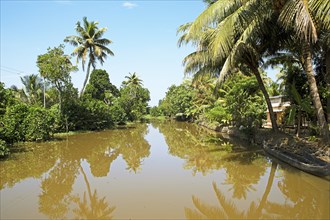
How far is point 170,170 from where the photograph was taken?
33.3 feet

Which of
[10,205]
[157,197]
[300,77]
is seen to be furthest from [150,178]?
[300,77]

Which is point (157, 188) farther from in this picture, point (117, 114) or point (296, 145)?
point (117, 114)

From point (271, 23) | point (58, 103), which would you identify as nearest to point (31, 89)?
point (58, 103)

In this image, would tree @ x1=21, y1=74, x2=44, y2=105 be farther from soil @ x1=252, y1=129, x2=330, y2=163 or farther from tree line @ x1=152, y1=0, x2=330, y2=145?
soil @ x1=252, y1=129, x2=330, y2=163

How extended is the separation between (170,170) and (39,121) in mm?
9925

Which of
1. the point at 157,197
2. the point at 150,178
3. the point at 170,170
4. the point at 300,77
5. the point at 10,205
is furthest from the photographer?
the point at 300,77

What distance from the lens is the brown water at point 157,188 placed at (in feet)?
19.3

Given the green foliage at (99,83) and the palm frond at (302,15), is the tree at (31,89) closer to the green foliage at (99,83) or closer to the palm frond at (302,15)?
the green foliage at (99,83)

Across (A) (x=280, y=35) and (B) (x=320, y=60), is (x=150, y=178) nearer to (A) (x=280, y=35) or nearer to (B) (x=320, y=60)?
(A) (x=280, y=35)

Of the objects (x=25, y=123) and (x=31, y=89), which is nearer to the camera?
(x=25, y=123)

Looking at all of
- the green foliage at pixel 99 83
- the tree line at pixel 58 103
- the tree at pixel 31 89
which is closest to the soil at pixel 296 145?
the tree line at pixel 58 103

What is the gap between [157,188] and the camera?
7.72 m

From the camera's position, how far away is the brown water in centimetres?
588

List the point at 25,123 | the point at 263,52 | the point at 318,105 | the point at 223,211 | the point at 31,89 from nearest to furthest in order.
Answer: the point at 223,211 < the point at 318,105 < the point at 263,52 < the point at 25,123 < the point at 31,89
